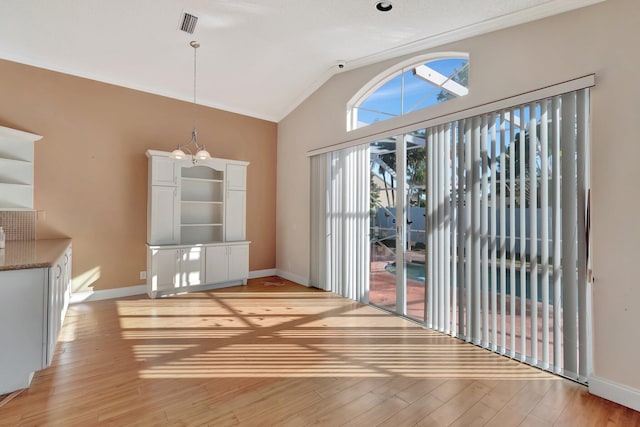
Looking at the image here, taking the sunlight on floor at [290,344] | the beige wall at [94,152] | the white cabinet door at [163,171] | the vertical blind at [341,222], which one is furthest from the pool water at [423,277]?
the beige wall at [94,152]

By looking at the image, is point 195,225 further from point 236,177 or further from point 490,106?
point 490,106

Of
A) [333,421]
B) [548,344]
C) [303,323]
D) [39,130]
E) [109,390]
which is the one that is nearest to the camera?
[333,421]

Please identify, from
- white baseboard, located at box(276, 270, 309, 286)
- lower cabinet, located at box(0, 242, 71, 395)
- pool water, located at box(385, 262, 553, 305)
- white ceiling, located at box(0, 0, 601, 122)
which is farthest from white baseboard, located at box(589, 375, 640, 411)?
lower cabinet, located at box(0, 242, 71, 395)

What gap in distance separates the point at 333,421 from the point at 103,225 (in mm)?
4203

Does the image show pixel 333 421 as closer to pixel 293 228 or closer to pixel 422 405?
pixel 422 405

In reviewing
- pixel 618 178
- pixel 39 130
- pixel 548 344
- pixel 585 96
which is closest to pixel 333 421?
pixel 548 344

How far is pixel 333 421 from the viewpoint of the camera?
199 centimetres

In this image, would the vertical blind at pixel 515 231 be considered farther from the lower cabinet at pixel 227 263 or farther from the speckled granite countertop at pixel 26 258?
the speckled granite countertop at pixel 26 258

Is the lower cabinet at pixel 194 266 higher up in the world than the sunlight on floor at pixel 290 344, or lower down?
higher up

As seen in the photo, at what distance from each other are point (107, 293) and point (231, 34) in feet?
12.8

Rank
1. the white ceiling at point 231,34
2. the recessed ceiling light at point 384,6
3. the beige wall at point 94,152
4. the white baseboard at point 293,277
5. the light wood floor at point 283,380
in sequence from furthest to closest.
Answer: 1. the white baseboard at point 293,277
2. the beige wall at point 94,152
3. the white ceiling at point 231,34
4. the recessed ceiling light at point 384,6
5. the light wood floor at point 283,380

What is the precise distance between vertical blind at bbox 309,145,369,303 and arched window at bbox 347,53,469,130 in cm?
54

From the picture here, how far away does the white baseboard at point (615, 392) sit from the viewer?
214cm

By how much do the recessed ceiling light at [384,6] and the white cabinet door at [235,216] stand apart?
3459mm
